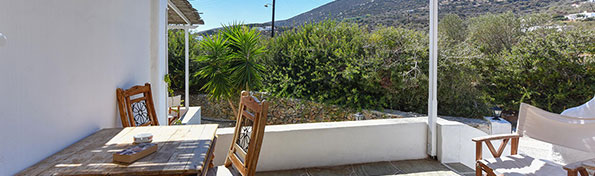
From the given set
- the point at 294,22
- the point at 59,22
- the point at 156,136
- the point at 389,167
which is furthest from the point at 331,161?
the point at 294,22

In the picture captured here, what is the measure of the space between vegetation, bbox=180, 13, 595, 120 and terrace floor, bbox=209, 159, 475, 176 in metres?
1.25

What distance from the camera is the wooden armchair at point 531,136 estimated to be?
1990 mm

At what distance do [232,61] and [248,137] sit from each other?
4.15 meters

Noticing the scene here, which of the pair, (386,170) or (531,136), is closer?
(531,136)

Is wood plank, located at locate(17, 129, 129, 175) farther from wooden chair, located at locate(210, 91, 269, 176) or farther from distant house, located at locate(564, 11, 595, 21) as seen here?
distant house, located at locate(564, 11, 595, 21)

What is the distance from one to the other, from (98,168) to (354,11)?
6141 mm

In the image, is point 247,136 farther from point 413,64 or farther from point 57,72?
point 413,64

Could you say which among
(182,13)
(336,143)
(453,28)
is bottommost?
(336,143)

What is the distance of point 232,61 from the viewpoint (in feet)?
18.6

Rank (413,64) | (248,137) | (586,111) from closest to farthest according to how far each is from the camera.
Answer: (248,137)
(586,111)
(413,64)

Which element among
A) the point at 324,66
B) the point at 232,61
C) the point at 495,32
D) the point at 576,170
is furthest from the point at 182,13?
the point at 576,170

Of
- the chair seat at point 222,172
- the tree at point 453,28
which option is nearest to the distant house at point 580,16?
the tree at point 453,28

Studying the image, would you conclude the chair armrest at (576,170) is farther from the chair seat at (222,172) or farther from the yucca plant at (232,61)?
the yucca plant at (232,61)

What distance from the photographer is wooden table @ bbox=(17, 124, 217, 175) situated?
1.08 m
